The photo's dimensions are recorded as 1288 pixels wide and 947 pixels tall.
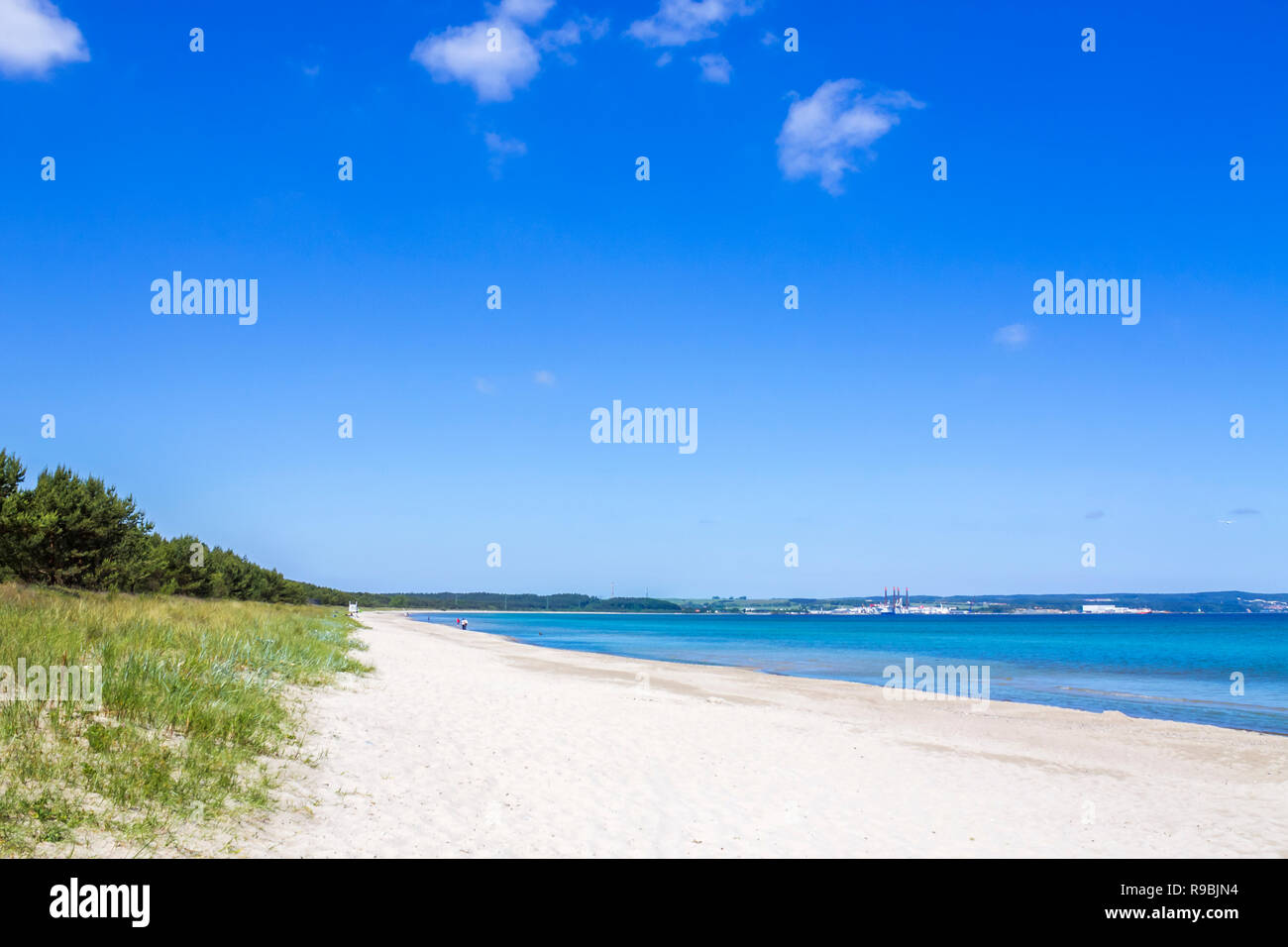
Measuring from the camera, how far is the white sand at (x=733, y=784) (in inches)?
287

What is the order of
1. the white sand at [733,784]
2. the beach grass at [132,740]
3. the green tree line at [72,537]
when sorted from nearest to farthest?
the beach grass at [132,740]
the white sand at [733,784]
the green tree line at [72,537]

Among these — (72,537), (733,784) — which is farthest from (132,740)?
(72,537)

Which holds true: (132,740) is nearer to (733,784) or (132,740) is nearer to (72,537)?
(733,784)

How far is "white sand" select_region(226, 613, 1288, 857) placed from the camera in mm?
7281

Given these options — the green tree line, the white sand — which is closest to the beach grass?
the white sand

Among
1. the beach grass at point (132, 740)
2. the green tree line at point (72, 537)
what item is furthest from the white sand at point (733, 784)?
the green tree line at point (72, 537)

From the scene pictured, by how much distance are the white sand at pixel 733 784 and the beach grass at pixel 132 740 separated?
573 millimetres

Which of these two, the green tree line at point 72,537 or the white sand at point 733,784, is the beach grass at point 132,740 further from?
the green tree line at point 72,537

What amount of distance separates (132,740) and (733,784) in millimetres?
7183

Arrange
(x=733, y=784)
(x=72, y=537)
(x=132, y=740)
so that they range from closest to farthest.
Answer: (x=132, y=740) → (x=733, y=784) → (x=72, y=537)

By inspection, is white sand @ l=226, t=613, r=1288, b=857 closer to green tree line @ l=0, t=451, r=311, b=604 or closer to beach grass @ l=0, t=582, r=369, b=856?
beach grass @ l=0, t=582, r=369, b=856

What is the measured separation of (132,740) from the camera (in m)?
6.82
